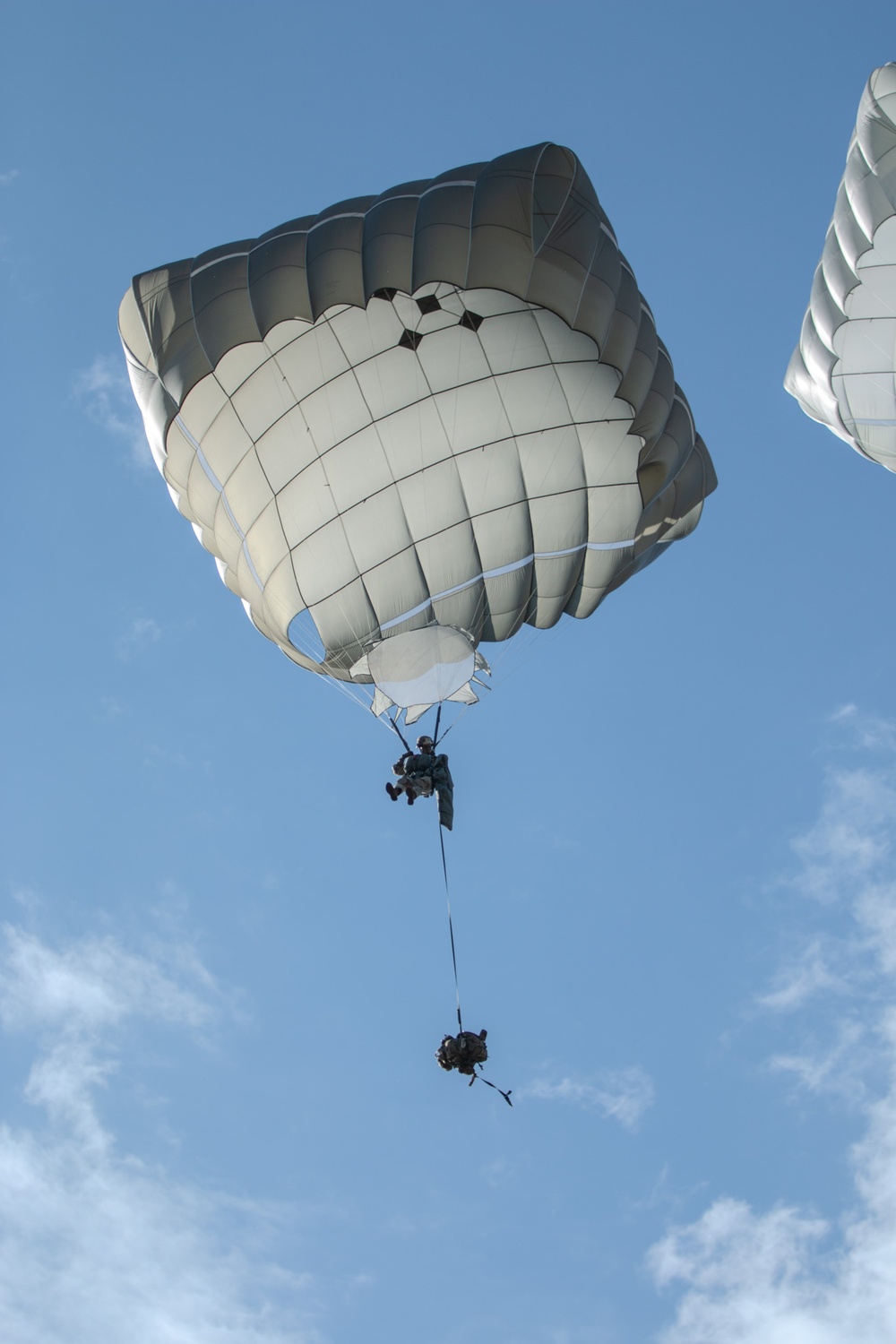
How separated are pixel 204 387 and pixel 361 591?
9.07 feet

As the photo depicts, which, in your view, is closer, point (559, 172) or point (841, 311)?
point (559, 172)

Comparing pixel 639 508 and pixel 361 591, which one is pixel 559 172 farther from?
pixel 361 591

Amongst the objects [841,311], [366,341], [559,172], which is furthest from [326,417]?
[841,311]

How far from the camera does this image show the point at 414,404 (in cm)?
1702

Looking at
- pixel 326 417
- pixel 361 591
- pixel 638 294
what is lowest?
pixel 361 591

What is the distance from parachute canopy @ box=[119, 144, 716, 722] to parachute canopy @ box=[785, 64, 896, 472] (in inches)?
112

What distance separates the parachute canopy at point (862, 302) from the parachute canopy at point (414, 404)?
112 inches

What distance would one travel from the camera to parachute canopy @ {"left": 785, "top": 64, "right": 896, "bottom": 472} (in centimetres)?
1809

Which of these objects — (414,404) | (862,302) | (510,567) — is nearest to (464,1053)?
(510,567)

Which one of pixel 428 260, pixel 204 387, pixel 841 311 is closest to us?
pixel 428 260

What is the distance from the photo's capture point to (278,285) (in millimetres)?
16297

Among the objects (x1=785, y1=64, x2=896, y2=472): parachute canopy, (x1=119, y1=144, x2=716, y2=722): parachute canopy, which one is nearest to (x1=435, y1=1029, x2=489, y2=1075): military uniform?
(x1=119, y1=144, x2=716, y2=722): parachute canopy

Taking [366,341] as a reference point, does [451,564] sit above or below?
below

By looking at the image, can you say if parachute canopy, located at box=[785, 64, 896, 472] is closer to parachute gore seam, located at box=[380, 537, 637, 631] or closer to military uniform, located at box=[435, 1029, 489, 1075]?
parachute gore seam, located at box=[380, 537, 637, 631]
